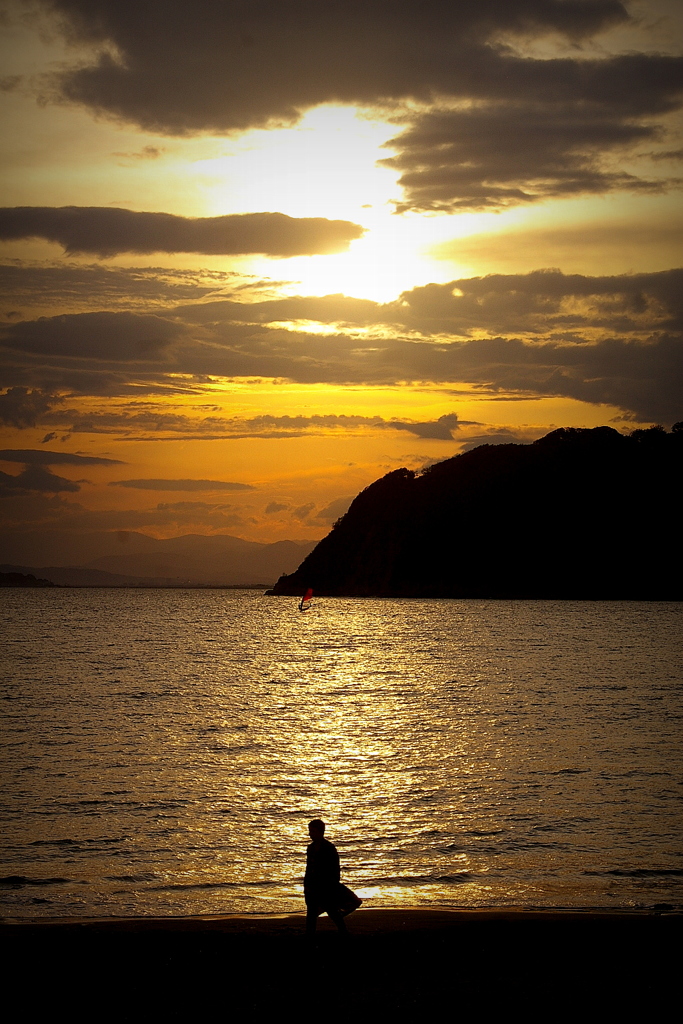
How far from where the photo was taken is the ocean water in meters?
21.4

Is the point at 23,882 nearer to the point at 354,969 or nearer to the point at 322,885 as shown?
the point at 322,885

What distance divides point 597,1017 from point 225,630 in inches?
5980

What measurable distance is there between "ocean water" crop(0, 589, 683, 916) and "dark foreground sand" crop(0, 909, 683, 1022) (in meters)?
3.47

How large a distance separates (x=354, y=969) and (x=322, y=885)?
48.8 inches

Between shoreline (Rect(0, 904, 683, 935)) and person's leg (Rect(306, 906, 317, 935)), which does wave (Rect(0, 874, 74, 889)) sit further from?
person's leg (Rect(306, 906, 317, 935))

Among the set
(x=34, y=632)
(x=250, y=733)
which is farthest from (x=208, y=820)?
(x=34, y=632)

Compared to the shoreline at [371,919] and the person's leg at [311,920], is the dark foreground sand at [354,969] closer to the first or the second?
the shoreline at [371,919]

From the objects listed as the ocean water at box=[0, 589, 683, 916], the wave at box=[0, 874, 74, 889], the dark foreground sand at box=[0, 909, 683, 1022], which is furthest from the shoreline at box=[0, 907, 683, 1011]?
the wave at box=[0, 874, 74, 889]

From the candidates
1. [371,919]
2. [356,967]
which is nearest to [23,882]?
[371,919]

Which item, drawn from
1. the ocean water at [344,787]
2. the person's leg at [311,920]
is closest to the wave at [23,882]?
the ocean water at [344,787]

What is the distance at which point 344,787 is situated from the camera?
3281 cm

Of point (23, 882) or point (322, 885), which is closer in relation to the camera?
point (322, 885)

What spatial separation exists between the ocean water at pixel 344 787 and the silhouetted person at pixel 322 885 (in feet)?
17.2

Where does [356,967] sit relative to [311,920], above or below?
below
